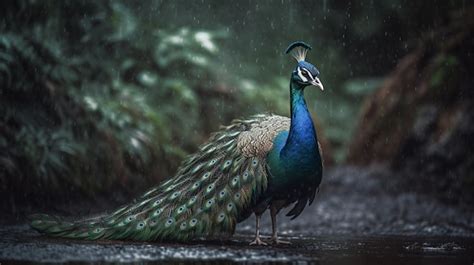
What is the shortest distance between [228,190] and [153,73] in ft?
24.0

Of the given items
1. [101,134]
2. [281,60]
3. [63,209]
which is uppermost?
[281,60]

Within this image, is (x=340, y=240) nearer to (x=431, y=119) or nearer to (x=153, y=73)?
(x=431, y=119)

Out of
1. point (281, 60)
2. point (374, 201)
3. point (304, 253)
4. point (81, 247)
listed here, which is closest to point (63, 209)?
point (81, 247)

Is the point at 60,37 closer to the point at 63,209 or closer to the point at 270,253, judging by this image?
the point at 63,209

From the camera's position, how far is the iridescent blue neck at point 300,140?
845 centimetres

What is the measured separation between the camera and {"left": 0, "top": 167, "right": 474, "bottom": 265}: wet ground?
7340 mm

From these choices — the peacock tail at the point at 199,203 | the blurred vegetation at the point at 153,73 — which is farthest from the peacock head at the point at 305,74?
the blurred vegetation at the point at 153,73

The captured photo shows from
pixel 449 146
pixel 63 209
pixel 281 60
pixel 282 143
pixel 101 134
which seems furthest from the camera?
pixel 281 60

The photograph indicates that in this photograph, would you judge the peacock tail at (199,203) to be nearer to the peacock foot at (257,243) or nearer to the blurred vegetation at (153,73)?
the peacock foot at (257,243)

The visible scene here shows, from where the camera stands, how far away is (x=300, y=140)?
8469mm

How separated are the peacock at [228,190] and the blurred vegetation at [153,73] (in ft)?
8.53

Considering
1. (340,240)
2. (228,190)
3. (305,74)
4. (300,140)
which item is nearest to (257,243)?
(228,190)

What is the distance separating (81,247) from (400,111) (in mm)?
9639

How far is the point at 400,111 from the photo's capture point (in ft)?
52.1
